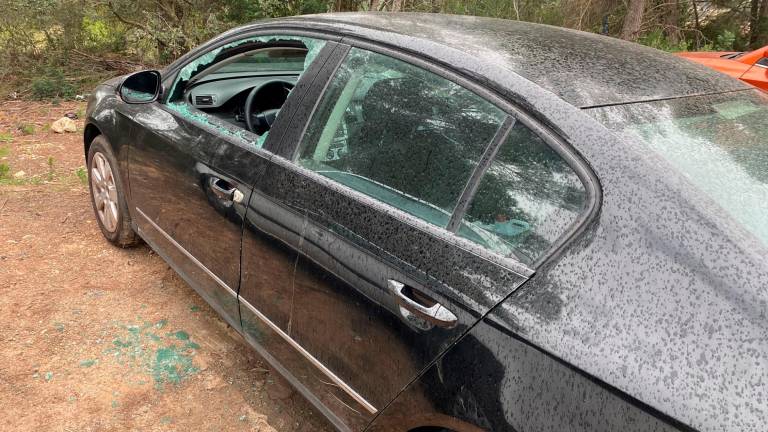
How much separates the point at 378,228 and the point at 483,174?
35cm

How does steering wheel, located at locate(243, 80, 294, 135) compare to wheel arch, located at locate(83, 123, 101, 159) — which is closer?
steering wheel, located at locate(243, 80, 294, 135)

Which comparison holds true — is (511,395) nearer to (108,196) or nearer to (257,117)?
(257,117)

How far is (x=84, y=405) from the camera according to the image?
240 cm

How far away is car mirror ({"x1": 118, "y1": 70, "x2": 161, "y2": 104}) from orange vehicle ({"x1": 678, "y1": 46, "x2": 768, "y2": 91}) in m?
4.97

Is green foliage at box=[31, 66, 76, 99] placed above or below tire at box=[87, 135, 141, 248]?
below

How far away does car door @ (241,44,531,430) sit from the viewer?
149 cm

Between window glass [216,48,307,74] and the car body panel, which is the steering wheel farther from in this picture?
window glass [216,48,307,74]

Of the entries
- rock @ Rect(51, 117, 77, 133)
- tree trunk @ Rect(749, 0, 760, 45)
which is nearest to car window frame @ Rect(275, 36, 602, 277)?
rock @ Rect(51, 117, 77, 133)

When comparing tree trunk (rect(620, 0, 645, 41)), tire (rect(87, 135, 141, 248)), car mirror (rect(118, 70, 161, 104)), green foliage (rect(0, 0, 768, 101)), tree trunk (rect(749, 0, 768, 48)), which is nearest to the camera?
car mirror (rect(118, 70, 161, 104))

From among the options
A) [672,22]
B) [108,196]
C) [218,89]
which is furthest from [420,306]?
[672,22]

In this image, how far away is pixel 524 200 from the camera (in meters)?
1.45

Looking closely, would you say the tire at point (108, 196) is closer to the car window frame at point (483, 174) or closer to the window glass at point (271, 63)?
the window glass at point (271, 63)

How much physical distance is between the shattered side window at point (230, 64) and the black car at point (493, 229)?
26 millimetres

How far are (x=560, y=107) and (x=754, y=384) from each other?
0.76m
